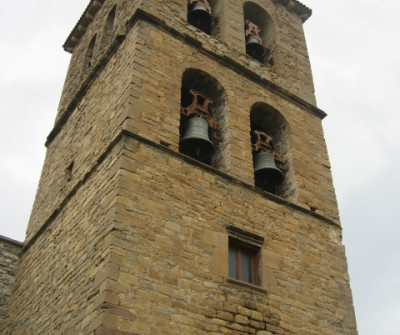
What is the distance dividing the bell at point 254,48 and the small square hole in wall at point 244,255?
17.3 ft

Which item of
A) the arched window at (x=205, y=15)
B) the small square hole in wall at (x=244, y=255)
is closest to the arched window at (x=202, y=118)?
the small square hole in wall at (x=244, y=255)

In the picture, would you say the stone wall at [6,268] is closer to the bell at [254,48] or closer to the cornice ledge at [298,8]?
the bell at [254,48]

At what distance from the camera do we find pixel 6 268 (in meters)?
10.3

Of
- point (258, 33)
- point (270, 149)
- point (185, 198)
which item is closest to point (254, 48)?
point (258, 33)

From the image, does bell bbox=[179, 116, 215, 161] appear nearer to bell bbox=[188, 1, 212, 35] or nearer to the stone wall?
bell bbox=[188, 1, 212, 35]

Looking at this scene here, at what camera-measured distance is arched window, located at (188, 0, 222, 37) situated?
11289mm

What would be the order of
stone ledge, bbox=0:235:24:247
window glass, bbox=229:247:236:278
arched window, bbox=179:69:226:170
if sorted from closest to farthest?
window glass, bbox=229:247:236:278, arched window, bbox=179:69:226:170, stone ledge, bbox=0:235:24:247

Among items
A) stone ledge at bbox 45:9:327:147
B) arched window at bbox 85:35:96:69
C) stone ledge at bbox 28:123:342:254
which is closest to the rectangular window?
stone ledge at bbox 28:123:342:254

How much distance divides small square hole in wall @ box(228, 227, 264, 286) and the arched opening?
5.65 feet

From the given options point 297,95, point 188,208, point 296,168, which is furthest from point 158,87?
point 297,95

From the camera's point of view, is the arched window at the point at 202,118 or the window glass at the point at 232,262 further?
the arched window at the point at 202,118

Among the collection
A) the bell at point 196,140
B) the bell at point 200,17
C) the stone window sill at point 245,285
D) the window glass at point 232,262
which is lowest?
the stone window sill at point 245,285

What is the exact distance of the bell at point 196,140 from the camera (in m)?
8.69

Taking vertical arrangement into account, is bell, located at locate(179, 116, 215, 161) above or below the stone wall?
above
